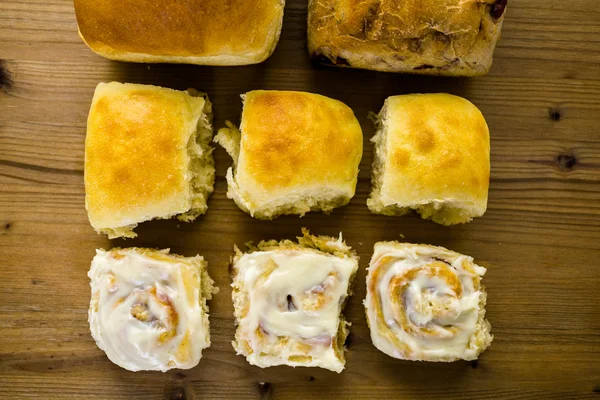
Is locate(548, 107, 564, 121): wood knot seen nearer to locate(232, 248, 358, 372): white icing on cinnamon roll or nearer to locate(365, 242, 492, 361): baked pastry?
locate(365, 242, 492, 361): baked pastry

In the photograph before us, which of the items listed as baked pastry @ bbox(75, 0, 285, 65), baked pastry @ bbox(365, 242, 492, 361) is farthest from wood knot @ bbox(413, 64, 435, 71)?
baked pastry @ bbox(365, 242, 492, 361)

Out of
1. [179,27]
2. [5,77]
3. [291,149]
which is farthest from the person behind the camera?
[5,77]

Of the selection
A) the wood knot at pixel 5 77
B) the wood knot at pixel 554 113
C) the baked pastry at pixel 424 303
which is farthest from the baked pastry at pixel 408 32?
the wood knot at pixel 5 77

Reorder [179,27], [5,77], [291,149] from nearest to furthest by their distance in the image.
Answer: [179,27], [291,149], [5,77]

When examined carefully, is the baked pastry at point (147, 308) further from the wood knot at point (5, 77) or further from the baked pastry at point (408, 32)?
the baked pastry at point (408, 32)

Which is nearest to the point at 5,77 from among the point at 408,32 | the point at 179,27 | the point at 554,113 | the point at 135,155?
the point at 135,155

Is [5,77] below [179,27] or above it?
below

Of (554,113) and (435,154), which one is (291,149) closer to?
(435,154)
